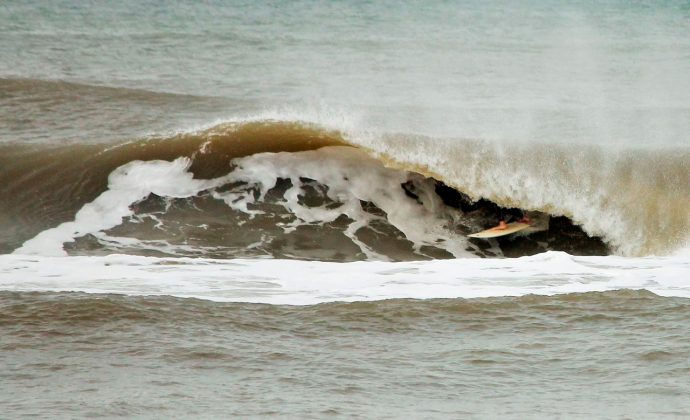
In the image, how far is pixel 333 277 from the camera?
30.4 feet

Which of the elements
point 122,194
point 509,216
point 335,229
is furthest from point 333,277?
point 122,194

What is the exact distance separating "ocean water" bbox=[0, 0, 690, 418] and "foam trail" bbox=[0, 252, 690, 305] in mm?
41

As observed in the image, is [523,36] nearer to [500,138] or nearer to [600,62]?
[600,62]

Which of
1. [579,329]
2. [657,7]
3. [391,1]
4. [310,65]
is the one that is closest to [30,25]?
[310,65]

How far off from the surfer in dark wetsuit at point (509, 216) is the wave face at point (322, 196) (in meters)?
0.10

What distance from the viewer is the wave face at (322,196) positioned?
1100 centimetres

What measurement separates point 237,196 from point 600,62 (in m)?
14.1

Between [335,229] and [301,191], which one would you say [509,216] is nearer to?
[335,229]

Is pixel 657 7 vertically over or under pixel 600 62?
over

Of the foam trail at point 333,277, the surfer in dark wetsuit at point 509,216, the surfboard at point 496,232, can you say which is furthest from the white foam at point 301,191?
the foam trail at point 333,277

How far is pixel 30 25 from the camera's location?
25.1m

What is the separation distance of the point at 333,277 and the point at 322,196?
3107 mm

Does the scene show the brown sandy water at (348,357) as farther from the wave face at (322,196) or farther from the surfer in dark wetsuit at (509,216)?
the surfer in dark wetsuit at (509,216)

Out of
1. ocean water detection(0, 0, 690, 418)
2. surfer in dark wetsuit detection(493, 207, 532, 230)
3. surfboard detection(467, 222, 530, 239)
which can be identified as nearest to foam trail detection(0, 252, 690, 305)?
ocean water detection(0, 0, 690, 418)
